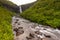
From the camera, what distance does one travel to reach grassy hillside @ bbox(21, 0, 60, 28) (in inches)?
1129

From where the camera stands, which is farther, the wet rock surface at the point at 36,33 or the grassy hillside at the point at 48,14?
the grassy hillside at the point at 48,14

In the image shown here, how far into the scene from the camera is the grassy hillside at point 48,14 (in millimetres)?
28675

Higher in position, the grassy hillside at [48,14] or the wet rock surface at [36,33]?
the grassy hillside at [48,14]

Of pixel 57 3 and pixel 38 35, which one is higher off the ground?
pixel 57 3

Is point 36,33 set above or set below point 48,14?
below

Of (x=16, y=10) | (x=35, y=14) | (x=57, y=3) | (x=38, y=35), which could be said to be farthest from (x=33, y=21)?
(x=16, y=10)

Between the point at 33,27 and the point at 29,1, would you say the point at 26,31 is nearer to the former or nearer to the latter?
the point at 33,27

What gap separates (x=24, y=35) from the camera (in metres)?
24.5

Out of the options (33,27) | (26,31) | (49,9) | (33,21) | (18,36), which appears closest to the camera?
(18,36)

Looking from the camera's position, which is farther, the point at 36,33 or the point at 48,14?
the point at 48,14

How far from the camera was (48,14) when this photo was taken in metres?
31.8

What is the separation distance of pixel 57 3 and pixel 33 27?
927 centimetres

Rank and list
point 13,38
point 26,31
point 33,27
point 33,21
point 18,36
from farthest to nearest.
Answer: point 33,21 → point 33,27 → point 26,31 → point 18,36 → point 13,38

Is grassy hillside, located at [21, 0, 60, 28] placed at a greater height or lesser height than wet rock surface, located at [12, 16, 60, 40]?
greater
